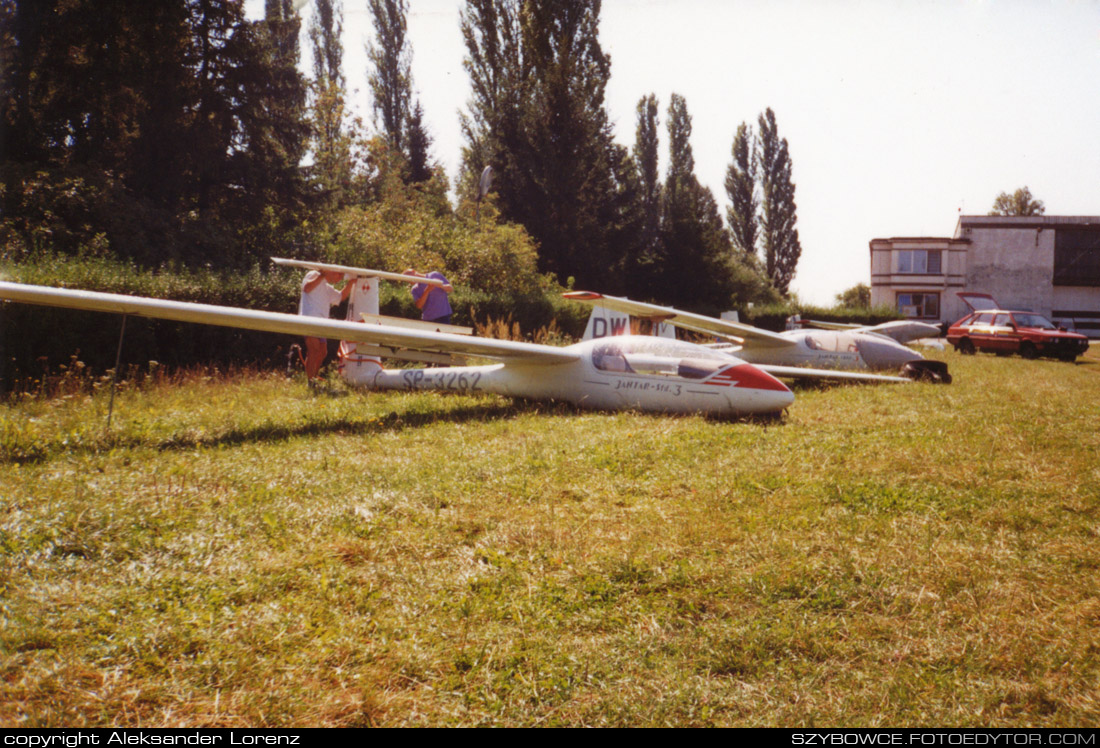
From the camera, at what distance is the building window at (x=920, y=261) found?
134 feet

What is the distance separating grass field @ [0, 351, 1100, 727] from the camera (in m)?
2.34

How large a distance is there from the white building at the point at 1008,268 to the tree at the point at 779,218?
7356 mm

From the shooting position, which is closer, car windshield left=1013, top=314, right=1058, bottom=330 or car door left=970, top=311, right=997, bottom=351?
car windshield left=1013, top=314, right=1058, bottom=330

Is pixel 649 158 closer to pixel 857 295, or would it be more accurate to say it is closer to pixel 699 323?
pixel 857 295

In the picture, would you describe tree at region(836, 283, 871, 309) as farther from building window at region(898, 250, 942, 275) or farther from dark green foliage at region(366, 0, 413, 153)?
dark green foliage at region(366, 0, 413, 153)

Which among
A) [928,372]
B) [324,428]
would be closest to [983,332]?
[928,372]

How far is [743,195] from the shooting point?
4856cm

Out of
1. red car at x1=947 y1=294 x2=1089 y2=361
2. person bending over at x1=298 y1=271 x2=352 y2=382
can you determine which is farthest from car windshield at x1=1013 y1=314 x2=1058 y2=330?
person bending over at x1=298 y1=271 x2=352 y2=382

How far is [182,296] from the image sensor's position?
1130 cm

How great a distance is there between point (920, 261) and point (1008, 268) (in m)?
6.22

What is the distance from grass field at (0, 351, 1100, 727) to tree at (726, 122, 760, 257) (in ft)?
147

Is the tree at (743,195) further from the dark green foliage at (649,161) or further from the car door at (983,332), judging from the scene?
the car door at (983,332)
